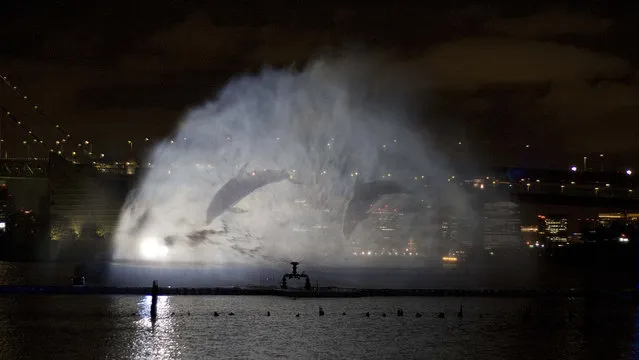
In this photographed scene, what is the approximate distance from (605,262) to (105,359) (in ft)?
309

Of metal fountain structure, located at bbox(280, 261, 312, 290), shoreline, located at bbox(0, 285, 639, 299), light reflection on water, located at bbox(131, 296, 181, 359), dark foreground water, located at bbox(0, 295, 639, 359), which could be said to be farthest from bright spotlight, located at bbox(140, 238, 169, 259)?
light reflection on water, located at bbox(131, 296, 181, 359)

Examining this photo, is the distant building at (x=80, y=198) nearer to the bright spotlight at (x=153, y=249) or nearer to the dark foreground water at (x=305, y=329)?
the bright spotlight at (x=153, y=249)

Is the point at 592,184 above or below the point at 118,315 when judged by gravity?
above

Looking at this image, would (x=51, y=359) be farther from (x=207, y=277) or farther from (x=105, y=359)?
(x=207, y=277)

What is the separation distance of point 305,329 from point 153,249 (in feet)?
155

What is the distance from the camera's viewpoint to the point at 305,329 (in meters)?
31.7

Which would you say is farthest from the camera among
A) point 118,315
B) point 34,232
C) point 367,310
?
point 34,232

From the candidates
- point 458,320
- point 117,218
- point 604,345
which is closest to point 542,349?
point 604,345

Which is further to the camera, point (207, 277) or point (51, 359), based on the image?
point (207, 277)

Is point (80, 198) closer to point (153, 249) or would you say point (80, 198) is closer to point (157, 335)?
point (153, 249)

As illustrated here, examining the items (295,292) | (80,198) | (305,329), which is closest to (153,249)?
(80,198)

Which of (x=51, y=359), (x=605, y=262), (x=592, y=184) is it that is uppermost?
(x=592, y=184)

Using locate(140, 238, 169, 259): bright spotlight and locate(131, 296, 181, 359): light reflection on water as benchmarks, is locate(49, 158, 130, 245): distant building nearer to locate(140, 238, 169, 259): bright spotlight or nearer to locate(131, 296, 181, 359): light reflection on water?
locate(140, 238, 169, 259): bright spotlight

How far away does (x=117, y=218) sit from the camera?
99750mm
